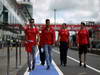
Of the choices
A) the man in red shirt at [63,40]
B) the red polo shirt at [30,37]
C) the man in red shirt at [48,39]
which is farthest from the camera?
the man in red shirt at [63,40]

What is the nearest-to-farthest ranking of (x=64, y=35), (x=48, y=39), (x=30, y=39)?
(x=30, y=39)
(x=48, y=39)
(x=64, y=35)

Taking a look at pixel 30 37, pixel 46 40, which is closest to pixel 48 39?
pixel 46 40

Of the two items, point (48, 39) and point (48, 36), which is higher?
point (48, 36)

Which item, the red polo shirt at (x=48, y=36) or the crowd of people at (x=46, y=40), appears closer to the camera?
the crowd of people at (x=46, y=40)

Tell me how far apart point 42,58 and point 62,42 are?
123 centimetres

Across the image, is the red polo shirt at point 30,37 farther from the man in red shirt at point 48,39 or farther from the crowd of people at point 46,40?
the man in red shirt at point 48,39

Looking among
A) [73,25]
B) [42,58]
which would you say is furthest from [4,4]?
[73,25]

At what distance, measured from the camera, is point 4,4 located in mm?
9492

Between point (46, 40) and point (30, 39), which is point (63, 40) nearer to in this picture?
point (46, 40)

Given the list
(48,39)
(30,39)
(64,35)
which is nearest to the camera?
(30,39)

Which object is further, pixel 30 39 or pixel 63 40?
pixel 63 40

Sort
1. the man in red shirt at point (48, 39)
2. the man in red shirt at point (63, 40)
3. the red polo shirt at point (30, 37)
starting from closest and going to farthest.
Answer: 1. the red polo shirt at point (30, 37)
2. the man in red shirt at point (48, 39)
3. the man in red shirt at point (63, 40)

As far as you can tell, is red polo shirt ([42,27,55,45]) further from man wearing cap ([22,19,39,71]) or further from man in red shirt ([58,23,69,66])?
man in red shirt ([58,23,69,66])

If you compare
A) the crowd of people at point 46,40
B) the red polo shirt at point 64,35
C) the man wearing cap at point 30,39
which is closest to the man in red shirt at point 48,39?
the crowd of people at point 46,40
